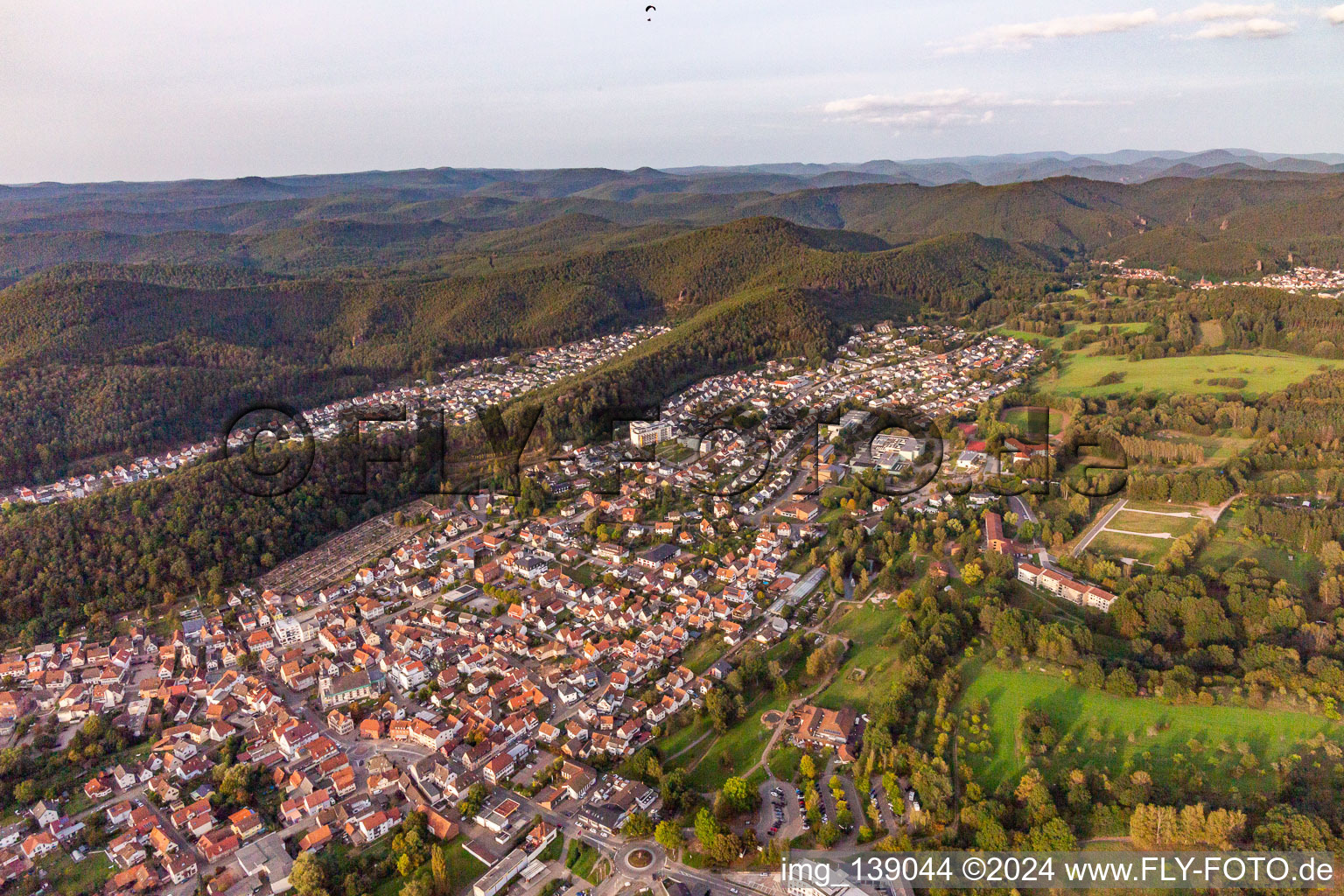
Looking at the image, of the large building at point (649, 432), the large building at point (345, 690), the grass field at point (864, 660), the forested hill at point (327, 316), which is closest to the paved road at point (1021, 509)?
the grass field at point (864, 660)

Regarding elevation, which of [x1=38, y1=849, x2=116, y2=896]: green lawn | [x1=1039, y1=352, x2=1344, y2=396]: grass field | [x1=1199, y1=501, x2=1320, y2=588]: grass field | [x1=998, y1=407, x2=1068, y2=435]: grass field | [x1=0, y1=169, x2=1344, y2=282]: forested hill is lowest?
[x1=38, y1=849, x2=116, y2=896]: green lawn

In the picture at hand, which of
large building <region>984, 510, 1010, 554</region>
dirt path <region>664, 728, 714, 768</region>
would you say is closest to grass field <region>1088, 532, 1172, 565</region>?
large building <region>984, 510, 1010, 554</region>

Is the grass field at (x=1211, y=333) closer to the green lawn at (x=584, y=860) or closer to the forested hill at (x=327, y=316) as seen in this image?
the forested hill at (x=327, y=316)

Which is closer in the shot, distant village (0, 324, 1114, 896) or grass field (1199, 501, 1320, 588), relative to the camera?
distant village (0, 324, 1114, 896)

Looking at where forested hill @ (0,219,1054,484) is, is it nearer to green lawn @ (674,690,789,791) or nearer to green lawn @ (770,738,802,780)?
green lawn @ (674,690,789,791)

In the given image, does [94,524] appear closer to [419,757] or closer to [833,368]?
[419,757]

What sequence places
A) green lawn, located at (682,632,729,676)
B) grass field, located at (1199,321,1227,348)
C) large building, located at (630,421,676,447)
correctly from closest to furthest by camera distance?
green lawn, located at (682,632,729,676) → large building, located at (630,421,676,447) → grass field, located at (1199,321,1227,348)
